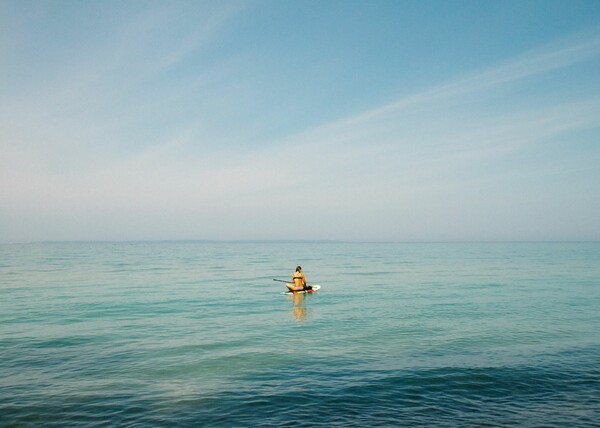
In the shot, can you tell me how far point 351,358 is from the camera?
1762 cm

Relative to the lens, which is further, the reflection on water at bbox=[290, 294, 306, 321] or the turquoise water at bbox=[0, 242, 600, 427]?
the reflection on water at bbox=[290, 294, 306, 321]

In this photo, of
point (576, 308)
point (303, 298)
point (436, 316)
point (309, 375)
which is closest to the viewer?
point (309, 375)

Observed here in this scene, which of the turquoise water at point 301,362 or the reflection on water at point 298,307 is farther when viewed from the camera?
the reflection on water at point 298,307

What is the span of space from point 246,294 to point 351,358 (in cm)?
2330

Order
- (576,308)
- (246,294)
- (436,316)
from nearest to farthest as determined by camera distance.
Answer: (436,316) < (576,308) < (246,294)

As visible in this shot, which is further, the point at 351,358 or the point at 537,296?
the point at 537,296

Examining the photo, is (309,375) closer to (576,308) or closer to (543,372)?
(543,372)

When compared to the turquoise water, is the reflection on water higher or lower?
lower

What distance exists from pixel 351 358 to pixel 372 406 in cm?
514

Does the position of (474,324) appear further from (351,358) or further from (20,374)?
(20,374)

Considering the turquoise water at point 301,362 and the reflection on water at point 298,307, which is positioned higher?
the turquoise water at point 301,362

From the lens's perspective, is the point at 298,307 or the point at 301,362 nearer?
the point at 301,362

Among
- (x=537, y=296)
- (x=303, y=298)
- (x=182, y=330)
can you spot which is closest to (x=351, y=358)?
(x=182, y=330)

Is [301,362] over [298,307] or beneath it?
over
